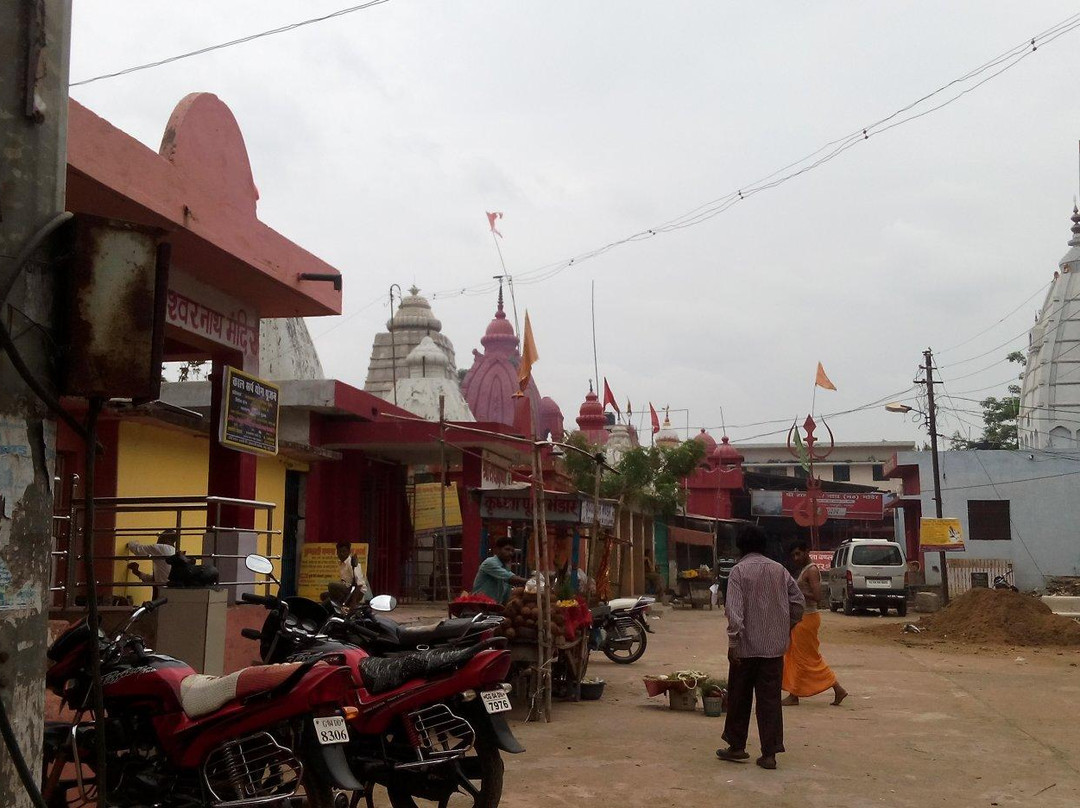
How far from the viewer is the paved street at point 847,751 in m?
6.38

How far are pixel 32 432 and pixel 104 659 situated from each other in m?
1.71

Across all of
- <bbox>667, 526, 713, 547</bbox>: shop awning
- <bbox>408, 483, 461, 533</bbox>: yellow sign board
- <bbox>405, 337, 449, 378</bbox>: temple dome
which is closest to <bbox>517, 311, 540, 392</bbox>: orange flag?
<bbox>408, 483, 461, 533</bbox>: yellow sign board

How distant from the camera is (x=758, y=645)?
739 cm

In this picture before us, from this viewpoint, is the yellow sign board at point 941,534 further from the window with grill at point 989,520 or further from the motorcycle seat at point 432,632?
the motorcycle seat at point 432,632

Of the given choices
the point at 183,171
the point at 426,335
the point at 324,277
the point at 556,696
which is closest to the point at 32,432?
the point at 183,171

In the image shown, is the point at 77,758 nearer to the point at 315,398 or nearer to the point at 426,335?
the point at 315,398

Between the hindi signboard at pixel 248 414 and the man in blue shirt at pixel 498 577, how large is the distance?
233 cm

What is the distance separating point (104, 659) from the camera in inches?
181

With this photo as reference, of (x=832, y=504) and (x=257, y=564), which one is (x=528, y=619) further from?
(x=832, y=504)

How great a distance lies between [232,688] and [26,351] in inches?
66.0

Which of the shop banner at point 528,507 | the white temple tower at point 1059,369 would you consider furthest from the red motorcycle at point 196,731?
the white temple tower at point 1059,369

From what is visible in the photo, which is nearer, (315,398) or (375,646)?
(375,646)

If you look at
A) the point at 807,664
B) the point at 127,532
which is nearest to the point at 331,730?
the point at 127,532

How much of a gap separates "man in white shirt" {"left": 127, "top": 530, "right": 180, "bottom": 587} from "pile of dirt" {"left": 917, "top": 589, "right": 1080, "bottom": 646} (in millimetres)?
14328
